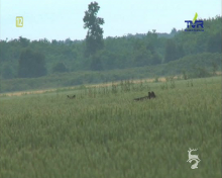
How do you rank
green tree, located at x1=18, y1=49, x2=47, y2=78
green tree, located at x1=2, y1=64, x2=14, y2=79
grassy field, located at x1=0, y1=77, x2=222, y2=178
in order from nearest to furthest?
grassy field, located at x1=0, y1=77, x2=222, y2=178 < green tree, located at x1=18, y1=49, x2=47, y2=78 < green tree, located at x1=2, y1=64, x2=14, y2=79

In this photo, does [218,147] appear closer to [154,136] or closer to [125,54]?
[154,136]

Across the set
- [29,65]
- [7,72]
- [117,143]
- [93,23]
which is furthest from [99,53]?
[117,143]

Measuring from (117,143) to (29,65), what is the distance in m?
88.5

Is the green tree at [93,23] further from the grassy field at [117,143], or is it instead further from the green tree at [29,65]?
the grassy field at [117,143]

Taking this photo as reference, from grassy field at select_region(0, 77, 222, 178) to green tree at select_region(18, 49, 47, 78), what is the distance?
8470 cm

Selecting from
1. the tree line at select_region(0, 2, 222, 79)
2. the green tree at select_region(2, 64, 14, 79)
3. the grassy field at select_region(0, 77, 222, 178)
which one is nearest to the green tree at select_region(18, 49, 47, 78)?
the tree line at select_region(0, 2, 222, 79)

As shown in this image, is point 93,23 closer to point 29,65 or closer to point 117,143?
point 29,65

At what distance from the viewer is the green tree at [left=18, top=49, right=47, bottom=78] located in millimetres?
92375

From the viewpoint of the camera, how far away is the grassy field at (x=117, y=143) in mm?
5668

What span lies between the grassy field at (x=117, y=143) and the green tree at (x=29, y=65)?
3335 inches

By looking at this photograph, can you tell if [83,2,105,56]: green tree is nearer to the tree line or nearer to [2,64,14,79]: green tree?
the tree line

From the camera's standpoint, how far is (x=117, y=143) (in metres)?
7.05

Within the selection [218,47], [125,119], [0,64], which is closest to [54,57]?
[0,64]

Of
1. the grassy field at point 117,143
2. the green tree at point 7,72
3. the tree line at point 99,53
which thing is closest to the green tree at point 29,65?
the tree line at point 99,53
